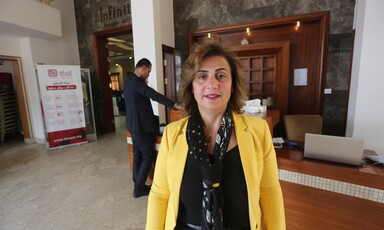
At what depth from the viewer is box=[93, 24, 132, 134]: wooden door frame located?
202 inches

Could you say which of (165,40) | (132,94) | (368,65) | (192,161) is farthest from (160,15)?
(192,161)

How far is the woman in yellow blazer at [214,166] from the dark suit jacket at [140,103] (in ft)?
4.30

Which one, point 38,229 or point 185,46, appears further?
point 185,46

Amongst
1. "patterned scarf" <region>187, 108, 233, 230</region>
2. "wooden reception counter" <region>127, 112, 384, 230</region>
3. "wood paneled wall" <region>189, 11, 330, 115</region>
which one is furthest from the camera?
"wood paneled wall" <region>189, 11, 330, 115</region>

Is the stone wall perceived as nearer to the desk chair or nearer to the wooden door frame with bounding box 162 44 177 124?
the wooden door frame with bounding box 162 44 177 124

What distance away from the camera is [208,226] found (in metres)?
0.88

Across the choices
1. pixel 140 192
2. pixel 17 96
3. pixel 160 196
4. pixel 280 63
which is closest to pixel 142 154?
pixel 140 192

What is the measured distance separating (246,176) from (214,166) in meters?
0.15

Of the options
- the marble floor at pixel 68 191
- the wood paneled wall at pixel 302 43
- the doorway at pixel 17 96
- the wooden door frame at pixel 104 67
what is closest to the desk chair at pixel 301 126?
the wood paneled wall at pixel 302 43

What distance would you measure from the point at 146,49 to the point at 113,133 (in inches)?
132

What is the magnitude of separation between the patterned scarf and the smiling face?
11cm

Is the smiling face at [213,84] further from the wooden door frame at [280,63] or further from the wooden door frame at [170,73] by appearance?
the wooden door frame at [170,73]

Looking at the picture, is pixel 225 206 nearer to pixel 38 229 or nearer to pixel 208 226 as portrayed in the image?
pixel 208 226

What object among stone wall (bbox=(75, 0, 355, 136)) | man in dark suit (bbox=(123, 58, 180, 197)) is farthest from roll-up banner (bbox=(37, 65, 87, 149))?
man in dark suit (bbox=(123, 58, 180, 197))
